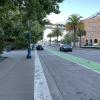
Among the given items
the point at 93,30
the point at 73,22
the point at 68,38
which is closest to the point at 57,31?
the point at 68,38

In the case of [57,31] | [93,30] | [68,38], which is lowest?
[68,38]

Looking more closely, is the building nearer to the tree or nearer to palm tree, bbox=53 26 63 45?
the tree

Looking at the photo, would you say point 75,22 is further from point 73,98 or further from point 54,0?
point 73,98

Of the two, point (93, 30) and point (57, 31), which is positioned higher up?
point (93, 30)

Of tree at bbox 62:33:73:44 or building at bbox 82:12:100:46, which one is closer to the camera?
building at bbox 82:12:100:46

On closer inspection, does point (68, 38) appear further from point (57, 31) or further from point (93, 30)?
point (93, 30)

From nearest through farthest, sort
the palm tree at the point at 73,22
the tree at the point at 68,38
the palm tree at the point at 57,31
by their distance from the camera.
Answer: the palm tree at the point at 73,22 < the tree at the point at 68,38 < the palm tree at the point at 57,31

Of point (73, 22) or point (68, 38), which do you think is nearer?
point (73, 22)

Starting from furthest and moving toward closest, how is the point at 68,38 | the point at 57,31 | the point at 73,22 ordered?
the point at 57,31 → the point at 68,38 → the point at 73,22

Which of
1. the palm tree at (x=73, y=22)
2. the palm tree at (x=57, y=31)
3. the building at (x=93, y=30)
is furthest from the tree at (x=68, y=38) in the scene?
the palm tree at (x=73, y=22)

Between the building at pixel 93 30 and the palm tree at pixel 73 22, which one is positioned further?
the building at pixel 93 30

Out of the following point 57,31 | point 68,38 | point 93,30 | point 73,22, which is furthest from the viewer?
point 57,31

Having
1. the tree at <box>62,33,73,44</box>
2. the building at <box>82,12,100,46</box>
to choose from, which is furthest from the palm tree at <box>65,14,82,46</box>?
the tree at <box>62,33,73,44</box>

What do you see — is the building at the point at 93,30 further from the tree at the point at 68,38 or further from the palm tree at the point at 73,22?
the palm tree at the point at 73,22
